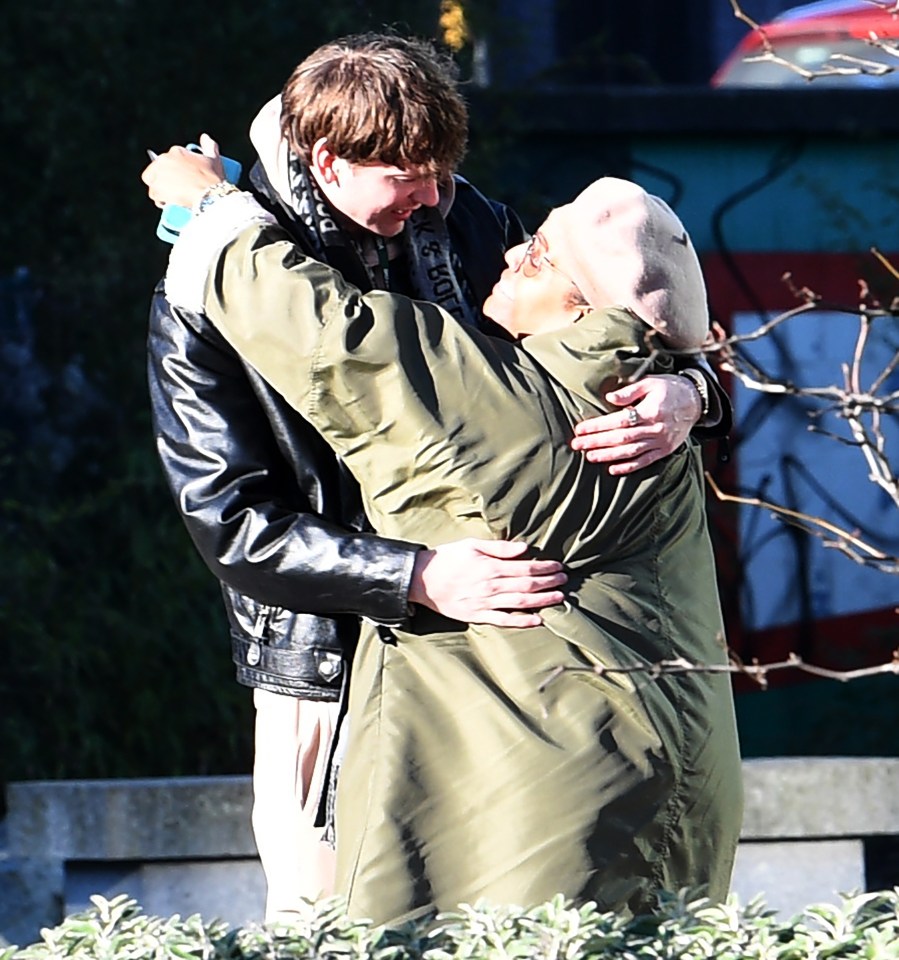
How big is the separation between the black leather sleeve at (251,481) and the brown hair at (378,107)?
334 mm

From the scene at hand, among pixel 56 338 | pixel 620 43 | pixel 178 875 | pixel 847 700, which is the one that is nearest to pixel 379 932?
pixel 178 875

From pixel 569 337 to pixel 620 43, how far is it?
8.90 meters

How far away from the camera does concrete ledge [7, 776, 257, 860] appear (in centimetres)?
440

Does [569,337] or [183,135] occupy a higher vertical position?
[183,135]

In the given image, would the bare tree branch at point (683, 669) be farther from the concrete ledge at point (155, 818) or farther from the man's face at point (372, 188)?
the concrete ledge at point (155, 818)

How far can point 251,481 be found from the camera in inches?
108

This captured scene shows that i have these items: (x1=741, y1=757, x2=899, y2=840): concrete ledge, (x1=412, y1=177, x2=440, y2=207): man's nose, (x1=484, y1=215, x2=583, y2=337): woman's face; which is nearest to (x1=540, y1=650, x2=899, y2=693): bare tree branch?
(x1=484, y1=215, x2=583, y2=337): woman's face

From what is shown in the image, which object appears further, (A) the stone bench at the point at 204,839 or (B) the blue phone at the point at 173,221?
(A) the stone bench at the point at 204,839

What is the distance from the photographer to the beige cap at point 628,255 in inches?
103

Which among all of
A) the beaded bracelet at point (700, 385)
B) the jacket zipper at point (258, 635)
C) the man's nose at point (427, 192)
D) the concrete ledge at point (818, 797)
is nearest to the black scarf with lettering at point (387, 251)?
the man's nose at point (427, 192)

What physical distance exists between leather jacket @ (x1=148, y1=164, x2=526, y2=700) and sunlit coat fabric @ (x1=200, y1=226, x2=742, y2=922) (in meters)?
0.10

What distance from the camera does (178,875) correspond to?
4461 mm

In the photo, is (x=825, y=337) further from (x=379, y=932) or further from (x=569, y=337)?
(x=379, y=932)

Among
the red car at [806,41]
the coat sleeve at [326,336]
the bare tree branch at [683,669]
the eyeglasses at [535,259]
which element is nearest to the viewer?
the bare tree branch at [683,669]
